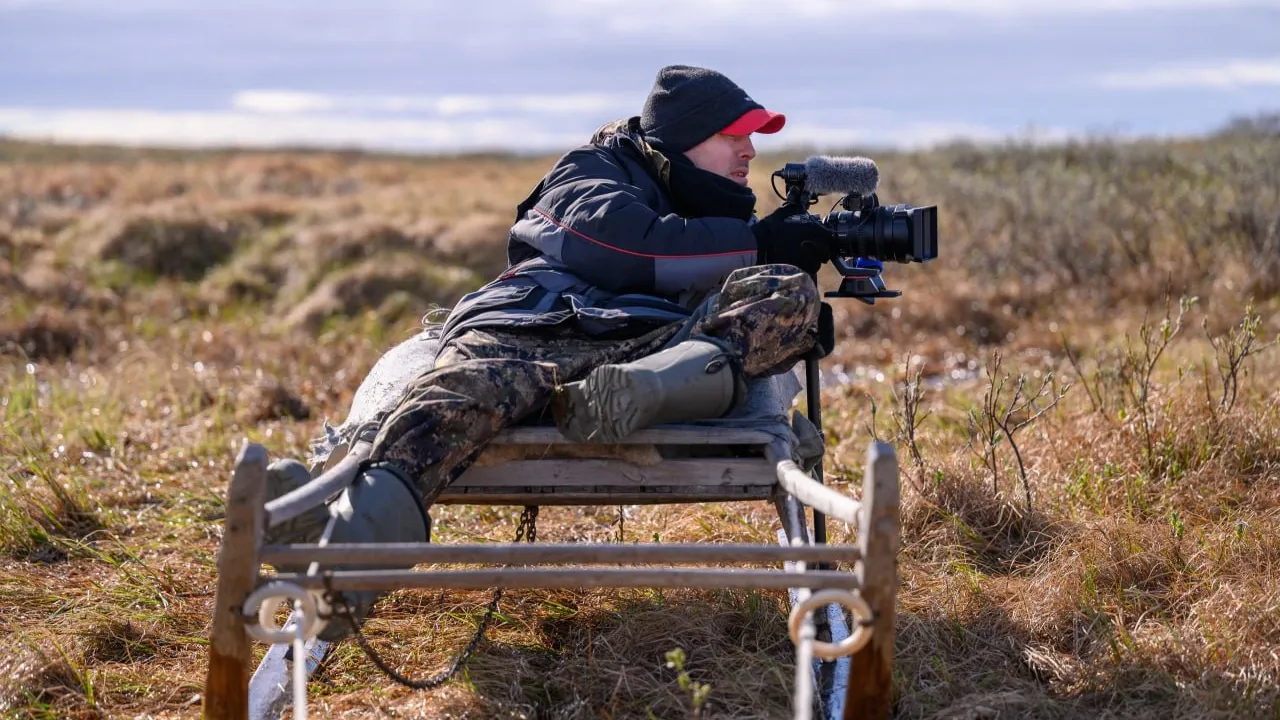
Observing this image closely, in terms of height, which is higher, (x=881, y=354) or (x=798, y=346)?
(x=798, y=346)

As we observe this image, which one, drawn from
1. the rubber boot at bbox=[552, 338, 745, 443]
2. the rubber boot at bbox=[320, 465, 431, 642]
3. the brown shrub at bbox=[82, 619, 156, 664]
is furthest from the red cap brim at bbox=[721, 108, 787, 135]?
the brown shrub at bbox=[82, 619, 156, 664]

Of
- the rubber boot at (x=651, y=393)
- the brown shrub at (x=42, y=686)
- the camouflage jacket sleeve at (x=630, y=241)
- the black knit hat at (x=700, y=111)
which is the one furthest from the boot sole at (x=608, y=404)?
the brown shrub at (x=42, y=686)

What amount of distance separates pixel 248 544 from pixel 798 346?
1.56 m

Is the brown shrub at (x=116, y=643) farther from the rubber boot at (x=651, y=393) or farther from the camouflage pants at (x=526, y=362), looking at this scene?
the rubber boot at (x=651, y=393)

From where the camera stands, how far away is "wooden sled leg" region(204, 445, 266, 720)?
243 cm

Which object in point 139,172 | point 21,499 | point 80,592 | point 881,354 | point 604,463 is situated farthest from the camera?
point 139,172

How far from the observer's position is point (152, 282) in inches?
504

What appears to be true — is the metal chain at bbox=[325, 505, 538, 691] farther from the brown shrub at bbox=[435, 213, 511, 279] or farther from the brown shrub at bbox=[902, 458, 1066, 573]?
the brown shrub at bbox=[435, 213, 511, 279]

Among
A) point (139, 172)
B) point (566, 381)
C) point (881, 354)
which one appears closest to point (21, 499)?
point (566, 381)

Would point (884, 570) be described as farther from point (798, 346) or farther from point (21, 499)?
point (21, 499)

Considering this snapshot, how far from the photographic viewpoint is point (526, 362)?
3.22 metres

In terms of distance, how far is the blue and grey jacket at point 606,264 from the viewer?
11.6 ft

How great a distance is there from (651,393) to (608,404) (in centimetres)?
11

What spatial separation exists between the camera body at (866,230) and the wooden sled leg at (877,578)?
122 centimetres
